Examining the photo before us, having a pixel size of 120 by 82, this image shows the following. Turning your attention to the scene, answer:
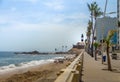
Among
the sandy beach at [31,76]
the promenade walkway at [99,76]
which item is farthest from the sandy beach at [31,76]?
the promenade walkway at [99,76]

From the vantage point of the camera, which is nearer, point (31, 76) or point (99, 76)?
point (99, 76)

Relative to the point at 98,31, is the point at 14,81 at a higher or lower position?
lower

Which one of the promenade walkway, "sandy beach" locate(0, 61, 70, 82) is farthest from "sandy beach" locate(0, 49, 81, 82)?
the promenade walkway

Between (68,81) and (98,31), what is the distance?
520 feet

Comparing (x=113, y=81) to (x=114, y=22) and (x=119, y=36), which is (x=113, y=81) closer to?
(x=119, y=36)

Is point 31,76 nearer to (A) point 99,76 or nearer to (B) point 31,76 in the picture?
(B) point 31,76

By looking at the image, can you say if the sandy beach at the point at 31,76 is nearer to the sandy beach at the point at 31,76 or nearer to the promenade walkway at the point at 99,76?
the sandy beach at the point at 31,76

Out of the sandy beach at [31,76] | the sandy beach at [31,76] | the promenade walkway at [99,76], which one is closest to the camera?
the promenade walkway at [99,76]

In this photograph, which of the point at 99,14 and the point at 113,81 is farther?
the point at 99,14

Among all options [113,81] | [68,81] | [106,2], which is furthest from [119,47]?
[68,81]

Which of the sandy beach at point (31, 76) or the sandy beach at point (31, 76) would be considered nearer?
the sandy beach at point (31, 76)

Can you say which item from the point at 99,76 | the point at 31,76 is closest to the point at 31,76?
the point at 31,76

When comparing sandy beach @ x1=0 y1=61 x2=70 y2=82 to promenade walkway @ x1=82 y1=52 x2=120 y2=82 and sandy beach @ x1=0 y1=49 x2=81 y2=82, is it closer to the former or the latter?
sandy beach @ x1=0 y1=49 x2=81 y2=82

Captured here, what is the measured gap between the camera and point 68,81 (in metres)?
9.98
